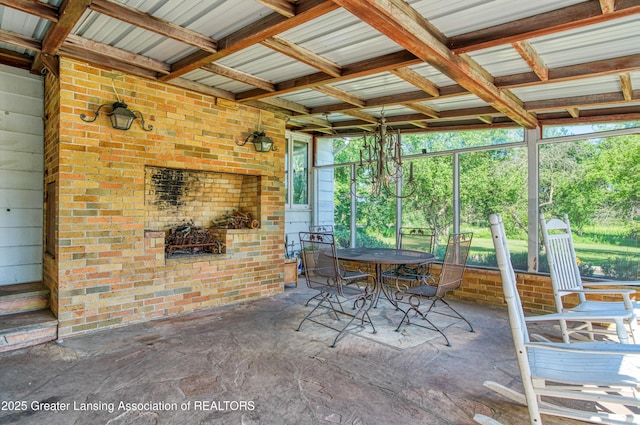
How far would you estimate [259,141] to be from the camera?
503cm

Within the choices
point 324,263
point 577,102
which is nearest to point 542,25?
point 577,102

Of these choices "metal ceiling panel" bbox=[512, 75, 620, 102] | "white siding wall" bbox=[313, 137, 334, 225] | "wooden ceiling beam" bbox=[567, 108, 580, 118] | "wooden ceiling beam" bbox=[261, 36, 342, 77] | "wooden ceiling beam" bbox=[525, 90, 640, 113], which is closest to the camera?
"wooden ceiling beam" bbox=[261, 36, 342, 77]

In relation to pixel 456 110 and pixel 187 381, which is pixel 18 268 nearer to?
pixel 187 381

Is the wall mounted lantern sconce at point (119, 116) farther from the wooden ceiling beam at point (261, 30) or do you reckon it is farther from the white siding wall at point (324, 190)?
the white siding wall at point (324, 190)

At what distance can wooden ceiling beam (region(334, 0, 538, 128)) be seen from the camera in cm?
221

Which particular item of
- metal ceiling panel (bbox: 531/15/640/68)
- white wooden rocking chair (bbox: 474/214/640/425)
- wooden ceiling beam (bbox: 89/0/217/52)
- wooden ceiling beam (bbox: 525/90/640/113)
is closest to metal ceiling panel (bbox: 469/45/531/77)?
metal ceiling panel (bbox: 531/15/640/68)

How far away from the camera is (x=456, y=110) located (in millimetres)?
4879

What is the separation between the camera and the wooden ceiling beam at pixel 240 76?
3705 millimetres

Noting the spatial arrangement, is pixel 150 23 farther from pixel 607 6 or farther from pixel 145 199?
pixel 607 6

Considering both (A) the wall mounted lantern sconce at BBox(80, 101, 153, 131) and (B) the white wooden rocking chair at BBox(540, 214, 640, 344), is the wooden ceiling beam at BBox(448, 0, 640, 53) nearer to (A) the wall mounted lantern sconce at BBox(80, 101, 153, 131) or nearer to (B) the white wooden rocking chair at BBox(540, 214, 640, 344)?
(B) the white wooden rocking chair at BBox(540, 214, 640, 344)

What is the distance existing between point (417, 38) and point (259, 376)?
9.20 ft

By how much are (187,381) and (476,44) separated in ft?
11.2

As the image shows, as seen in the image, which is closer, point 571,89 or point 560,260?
point 560,260

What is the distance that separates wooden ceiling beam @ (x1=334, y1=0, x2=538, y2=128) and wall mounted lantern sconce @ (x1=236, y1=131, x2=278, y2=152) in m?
2.73
